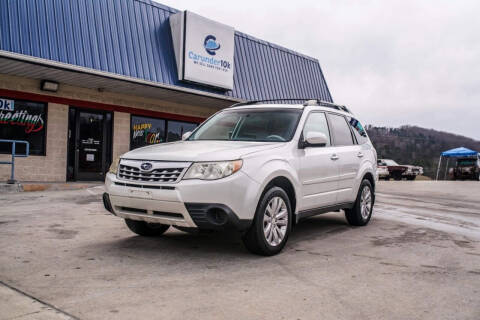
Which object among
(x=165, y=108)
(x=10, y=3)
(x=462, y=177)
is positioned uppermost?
(x=10, y=3)

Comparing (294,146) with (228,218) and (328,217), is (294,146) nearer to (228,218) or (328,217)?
(228,218)

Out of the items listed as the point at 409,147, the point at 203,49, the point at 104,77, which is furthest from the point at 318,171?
the point at 409,147

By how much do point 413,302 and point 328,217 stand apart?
4.96 m

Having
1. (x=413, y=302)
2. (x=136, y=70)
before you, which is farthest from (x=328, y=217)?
(x=136, y=70)

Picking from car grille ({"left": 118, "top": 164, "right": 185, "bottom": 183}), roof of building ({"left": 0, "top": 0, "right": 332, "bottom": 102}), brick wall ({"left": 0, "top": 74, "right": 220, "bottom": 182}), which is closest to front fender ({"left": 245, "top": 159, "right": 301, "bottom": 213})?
car grille ({"left": 118, "top": 164, "right": 185, "bottom": 183})

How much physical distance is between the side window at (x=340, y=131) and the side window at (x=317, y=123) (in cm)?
21

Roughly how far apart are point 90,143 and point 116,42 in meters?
3.47

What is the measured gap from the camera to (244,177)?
472cm

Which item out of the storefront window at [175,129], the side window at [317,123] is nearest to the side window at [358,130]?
the side window at [317,123]

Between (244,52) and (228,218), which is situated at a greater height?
(244,52)

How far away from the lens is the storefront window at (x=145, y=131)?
51.9 ft

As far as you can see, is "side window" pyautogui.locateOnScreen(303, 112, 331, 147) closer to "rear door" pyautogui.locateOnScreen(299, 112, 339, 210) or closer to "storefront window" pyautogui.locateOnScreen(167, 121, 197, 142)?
"rear door" pyautogui.locateOnScreen(299, 112, 339, 210)

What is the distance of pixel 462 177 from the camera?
3750 centimetres

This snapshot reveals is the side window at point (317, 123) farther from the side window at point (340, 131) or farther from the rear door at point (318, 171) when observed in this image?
the side window at point (340, 131)
